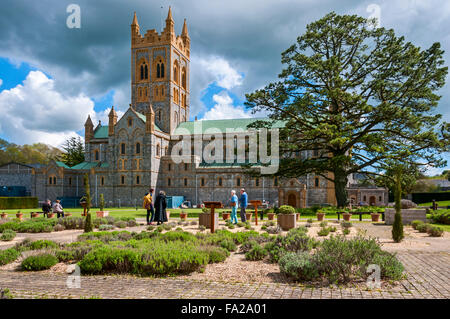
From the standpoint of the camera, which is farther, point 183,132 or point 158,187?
point 183,132

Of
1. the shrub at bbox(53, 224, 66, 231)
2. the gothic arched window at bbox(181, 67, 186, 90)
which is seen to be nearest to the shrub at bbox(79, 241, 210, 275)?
the shrub at bbox(53, 224, 66, 231)

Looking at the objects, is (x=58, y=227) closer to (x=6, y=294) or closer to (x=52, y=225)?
(x=52, y=225)

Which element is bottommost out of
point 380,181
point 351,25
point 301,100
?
point 380,181

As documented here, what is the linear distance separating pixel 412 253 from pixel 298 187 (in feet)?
131

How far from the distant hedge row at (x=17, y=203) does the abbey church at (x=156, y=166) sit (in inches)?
275

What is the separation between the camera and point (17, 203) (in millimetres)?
51406

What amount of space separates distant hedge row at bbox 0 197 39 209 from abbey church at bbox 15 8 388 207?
698cm

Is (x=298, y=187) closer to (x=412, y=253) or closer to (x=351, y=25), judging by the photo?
(x=351, y=25)

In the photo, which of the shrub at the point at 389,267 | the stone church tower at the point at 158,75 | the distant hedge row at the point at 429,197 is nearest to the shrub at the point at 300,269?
the shrub at the point at 389,267

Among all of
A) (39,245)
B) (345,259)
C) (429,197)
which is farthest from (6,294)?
(429,197)

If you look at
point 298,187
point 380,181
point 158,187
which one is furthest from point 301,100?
point 158,187

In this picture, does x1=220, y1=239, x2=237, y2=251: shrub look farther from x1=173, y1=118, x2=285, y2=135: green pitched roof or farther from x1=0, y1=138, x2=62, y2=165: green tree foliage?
x1=0, y1=138, x2=62, y2=165: green tree foliage

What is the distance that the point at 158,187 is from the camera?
59.3 metres

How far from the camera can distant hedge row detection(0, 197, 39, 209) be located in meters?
50.6
